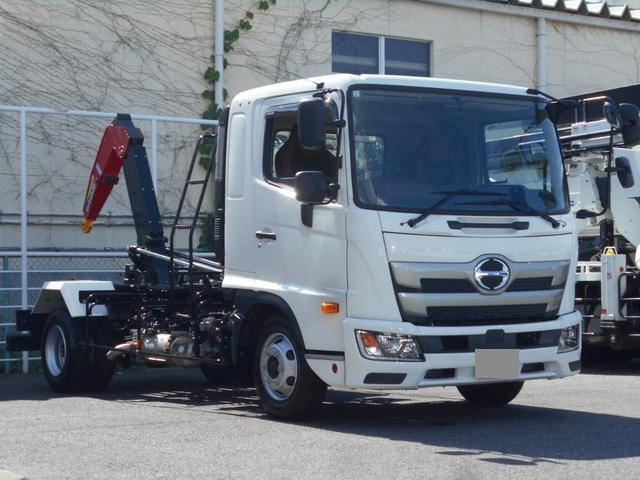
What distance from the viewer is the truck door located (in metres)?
8.81

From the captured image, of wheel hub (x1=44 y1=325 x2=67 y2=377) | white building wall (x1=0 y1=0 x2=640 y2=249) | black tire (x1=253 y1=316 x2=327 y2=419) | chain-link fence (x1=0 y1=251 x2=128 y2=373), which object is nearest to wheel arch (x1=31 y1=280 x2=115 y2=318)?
wheel hub (x1=44 y1=325 x2=67 y2=377)

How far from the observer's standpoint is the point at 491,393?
33.6ft

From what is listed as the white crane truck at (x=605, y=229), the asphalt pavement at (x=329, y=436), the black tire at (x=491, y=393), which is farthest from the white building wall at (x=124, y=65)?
the black tire at (x=491, y=393)

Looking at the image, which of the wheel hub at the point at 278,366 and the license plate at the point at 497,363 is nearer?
the license plate at the point at 497,363

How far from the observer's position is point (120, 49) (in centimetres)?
1609

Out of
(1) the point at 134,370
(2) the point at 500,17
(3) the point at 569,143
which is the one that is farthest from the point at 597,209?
(2) the point at 500,17

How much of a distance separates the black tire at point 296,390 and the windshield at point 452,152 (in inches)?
49.4

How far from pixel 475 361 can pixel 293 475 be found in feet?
7.00

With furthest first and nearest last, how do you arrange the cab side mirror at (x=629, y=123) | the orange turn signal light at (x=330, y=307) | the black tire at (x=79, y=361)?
1. the black tire at (x=79, y=361)
2. the cab side mirror at (x=629, y=123)
3. the orange turn signal light at (x=330, y=307)

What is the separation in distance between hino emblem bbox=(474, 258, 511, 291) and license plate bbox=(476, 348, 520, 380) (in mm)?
466

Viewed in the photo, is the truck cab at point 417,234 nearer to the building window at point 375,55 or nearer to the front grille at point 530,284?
the front grille at point 530,284

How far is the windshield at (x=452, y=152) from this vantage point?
29.0 feet

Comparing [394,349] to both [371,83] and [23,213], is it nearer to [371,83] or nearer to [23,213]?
[371,83]

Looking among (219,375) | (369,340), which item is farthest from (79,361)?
(369,340)
